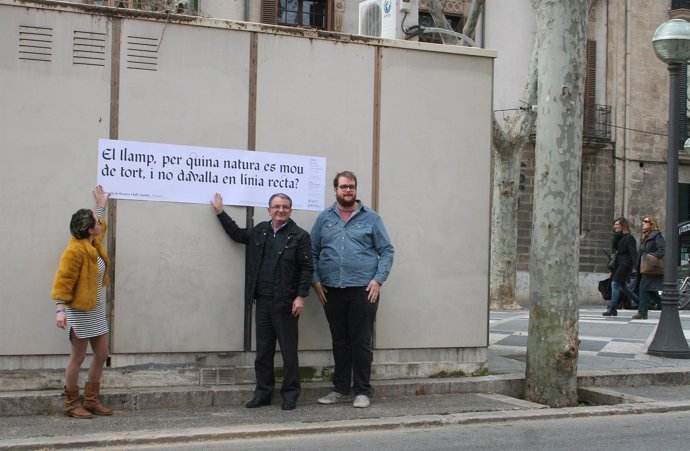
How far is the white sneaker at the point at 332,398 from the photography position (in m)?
7.54

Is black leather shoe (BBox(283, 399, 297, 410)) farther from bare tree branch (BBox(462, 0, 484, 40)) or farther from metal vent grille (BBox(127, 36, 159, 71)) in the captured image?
bare tree branch (BBox(462, 0, 484, 40))

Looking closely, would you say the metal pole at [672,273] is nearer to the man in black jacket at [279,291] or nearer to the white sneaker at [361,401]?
the white sneaker at [361,401]

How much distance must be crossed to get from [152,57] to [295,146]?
4.80 feet

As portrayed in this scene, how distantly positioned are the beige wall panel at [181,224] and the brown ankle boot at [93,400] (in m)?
0.52

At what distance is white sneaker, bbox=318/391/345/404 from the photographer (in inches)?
297

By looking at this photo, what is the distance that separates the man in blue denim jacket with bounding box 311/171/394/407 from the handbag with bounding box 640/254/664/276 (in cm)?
772

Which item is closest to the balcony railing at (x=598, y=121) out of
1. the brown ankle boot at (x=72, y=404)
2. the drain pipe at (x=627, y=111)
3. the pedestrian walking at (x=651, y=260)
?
the drain pipe at (x=627, y=111)

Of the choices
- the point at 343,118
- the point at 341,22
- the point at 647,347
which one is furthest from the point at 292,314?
the point at 341,22

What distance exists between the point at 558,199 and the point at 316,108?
2.31 meters

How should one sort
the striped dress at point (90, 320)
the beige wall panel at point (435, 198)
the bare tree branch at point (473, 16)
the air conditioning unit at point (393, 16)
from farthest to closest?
the bare tree branch at point (473, 16) < the air conditioning unit at point (393, 16) < the beige wall panel at point (435, 198) < the striped dress at point (90, 320)

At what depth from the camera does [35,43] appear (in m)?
7.18

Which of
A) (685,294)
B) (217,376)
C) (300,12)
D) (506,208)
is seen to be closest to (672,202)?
(217,376)

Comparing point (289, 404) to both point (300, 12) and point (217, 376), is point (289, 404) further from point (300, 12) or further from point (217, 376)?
point (300, 12)

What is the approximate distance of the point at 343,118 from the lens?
8102mm
